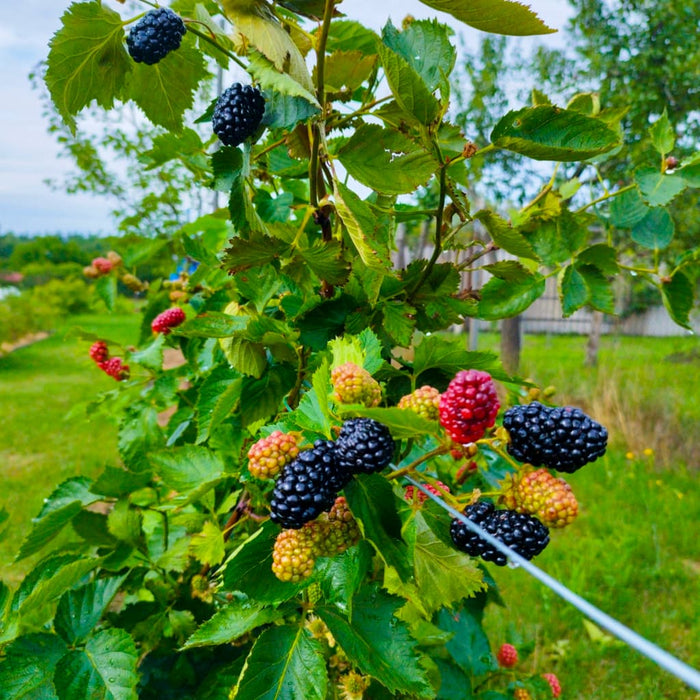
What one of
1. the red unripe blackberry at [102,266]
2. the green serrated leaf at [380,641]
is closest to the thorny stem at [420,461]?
the green serrated leaf at [380,641]

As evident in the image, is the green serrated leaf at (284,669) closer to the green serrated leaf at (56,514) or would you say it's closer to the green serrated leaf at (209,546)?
the green serrated leaf at (209,546)

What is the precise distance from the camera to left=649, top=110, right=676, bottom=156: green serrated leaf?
0.94 m

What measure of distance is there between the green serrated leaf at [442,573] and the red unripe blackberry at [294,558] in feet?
0.32

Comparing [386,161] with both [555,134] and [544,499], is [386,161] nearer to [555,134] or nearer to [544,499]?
[555,134]

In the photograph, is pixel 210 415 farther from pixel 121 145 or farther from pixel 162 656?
pixel 121 145

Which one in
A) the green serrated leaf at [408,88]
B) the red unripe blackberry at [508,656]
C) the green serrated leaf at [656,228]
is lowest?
the red unripe blackberry at [508,656]

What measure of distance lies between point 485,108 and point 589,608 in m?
5.43

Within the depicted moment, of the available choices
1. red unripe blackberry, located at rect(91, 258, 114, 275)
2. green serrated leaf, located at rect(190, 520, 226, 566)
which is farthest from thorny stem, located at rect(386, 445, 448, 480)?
red unripe blackberry, located at rect(91, 258, 114, 275)

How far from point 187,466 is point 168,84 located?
0.50 m

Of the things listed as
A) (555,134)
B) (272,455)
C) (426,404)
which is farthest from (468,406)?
(555,134)

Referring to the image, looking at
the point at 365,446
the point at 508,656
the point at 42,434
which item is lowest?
the point at 42,434

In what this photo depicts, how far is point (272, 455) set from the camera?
526 millimetres

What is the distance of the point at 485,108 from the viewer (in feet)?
17.0

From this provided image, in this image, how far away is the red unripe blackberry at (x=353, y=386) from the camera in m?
0.50
